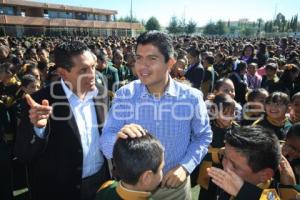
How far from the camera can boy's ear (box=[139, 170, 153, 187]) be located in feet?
5.87

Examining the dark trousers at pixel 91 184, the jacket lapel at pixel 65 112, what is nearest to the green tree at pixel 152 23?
the dark trousers at pixel 91 184

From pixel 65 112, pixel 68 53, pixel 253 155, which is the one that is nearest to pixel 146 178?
pixel 253 155

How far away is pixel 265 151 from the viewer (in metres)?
2.02

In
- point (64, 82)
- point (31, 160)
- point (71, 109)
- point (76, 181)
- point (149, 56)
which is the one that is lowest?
point (76, 181)

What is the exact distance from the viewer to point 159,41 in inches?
88.4

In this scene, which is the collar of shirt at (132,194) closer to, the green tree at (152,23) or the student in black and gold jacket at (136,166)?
the student in black and gold jacket at (136,166)

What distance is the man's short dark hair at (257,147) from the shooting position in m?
2.00

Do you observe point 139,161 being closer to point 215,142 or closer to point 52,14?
point 215,142

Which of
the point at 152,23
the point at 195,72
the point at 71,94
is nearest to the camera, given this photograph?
the point at 71,94

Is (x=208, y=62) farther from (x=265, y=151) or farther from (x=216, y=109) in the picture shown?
(x=265, y=151)

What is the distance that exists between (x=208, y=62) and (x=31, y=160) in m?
5.77

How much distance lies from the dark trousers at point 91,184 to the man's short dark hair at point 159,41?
3.98 feet

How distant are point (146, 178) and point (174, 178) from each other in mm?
302

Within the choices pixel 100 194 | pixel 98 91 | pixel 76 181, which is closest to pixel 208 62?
pixel 98 91
